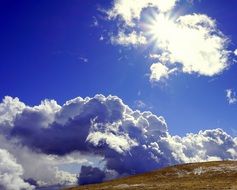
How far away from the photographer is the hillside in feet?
206

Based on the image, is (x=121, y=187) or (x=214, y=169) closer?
(x=121, y=187)

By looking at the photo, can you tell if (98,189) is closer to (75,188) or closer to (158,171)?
(75,188)

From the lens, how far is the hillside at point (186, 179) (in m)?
62.8

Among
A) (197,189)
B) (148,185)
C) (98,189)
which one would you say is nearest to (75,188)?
(98,189)

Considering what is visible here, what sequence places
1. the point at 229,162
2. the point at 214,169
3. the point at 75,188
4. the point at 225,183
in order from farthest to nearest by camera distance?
1. the point at 229,162
2. the point at 214,169
3. the point at 75,188
4. the point at 225,183

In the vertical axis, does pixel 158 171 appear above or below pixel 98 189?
above

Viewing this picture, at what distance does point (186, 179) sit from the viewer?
71062 mm

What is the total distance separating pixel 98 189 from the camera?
65312 millimetres

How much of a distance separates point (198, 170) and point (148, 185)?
14.5m

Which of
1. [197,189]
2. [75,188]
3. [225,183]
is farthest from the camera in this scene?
[75,188]

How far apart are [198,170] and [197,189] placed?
17.9 m

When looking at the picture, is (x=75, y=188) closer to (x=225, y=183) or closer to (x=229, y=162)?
(x=225, y=183)

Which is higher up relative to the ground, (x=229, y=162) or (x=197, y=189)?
(x=229, y=162)

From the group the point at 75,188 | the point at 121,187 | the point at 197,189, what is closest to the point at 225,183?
the point at 197,189
